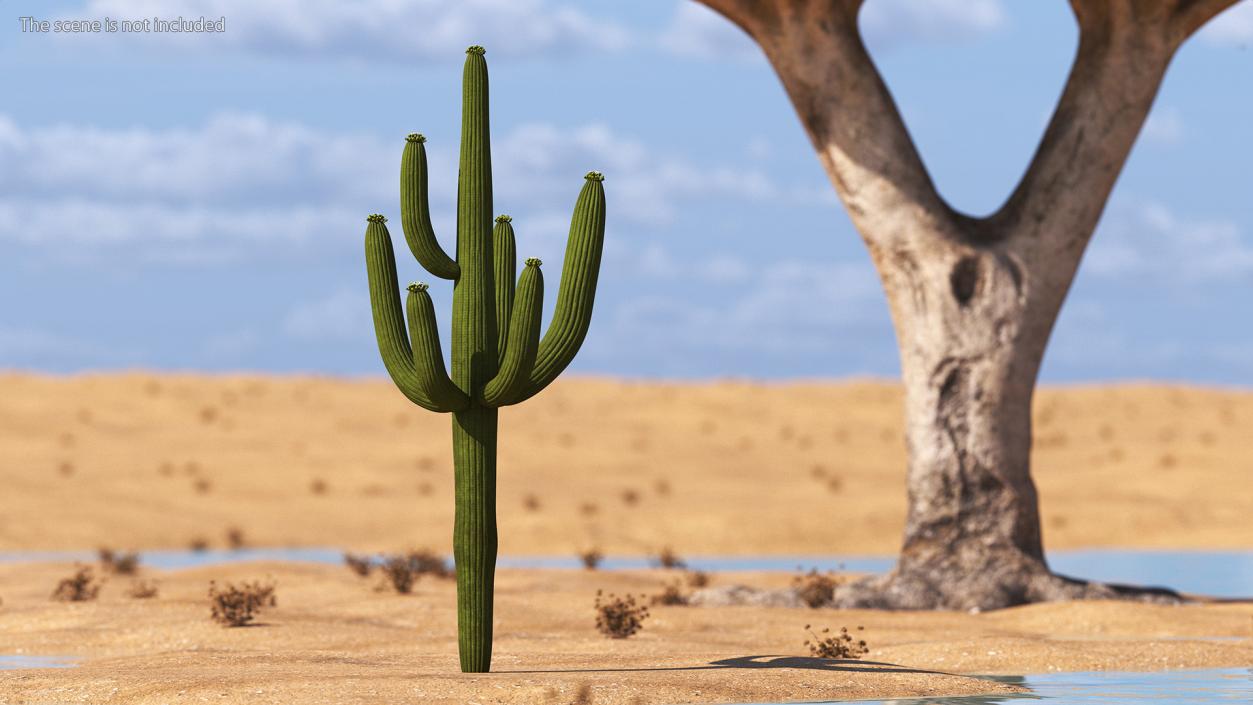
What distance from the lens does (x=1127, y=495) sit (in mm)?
35500

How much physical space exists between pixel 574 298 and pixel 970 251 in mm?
6945

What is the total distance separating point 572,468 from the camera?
41438mm

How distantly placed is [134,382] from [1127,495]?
31.7m

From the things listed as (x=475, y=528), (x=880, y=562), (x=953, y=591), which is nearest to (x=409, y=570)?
(x=953, y=591)

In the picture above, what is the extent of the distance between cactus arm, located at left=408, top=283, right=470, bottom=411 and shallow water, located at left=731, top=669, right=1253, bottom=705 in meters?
3.04

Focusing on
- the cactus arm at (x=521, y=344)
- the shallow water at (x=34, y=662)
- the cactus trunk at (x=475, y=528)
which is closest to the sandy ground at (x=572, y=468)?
the shallow water at (x=34, y=662)

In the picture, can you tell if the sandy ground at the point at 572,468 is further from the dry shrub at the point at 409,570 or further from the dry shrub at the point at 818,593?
the dry shrub at the point at 818,593

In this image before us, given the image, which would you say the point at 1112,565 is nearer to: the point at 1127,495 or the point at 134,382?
the point at 1127,495

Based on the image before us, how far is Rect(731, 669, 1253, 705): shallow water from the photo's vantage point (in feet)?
34.1

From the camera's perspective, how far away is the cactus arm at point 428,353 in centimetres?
1055

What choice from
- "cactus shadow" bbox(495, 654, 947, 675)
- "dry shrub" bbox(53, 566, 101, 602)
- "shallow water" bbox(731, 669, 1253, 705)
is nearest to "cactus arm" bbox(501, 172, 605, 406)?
"cactus shadow" bbox(495, 654, 947, 675)

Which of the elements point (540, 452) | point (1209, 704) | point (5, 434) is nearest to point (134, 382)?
point (5, 434)

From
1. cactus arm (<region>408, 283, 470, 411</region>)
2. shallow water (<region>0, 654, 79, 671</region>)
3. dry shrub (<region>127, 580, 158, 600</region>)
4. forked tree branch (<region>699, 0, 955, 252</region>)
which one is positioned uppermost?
forked tree branch (<region>699, 0, 955, 252</region>)

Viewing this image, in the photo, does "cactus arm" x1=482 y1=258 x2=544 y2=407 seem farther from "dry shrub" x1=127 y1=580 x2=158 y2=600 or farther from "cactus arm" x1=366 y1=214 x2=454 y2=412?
"dry shrub" x1=127 y1=580 x2=158 y2=600
